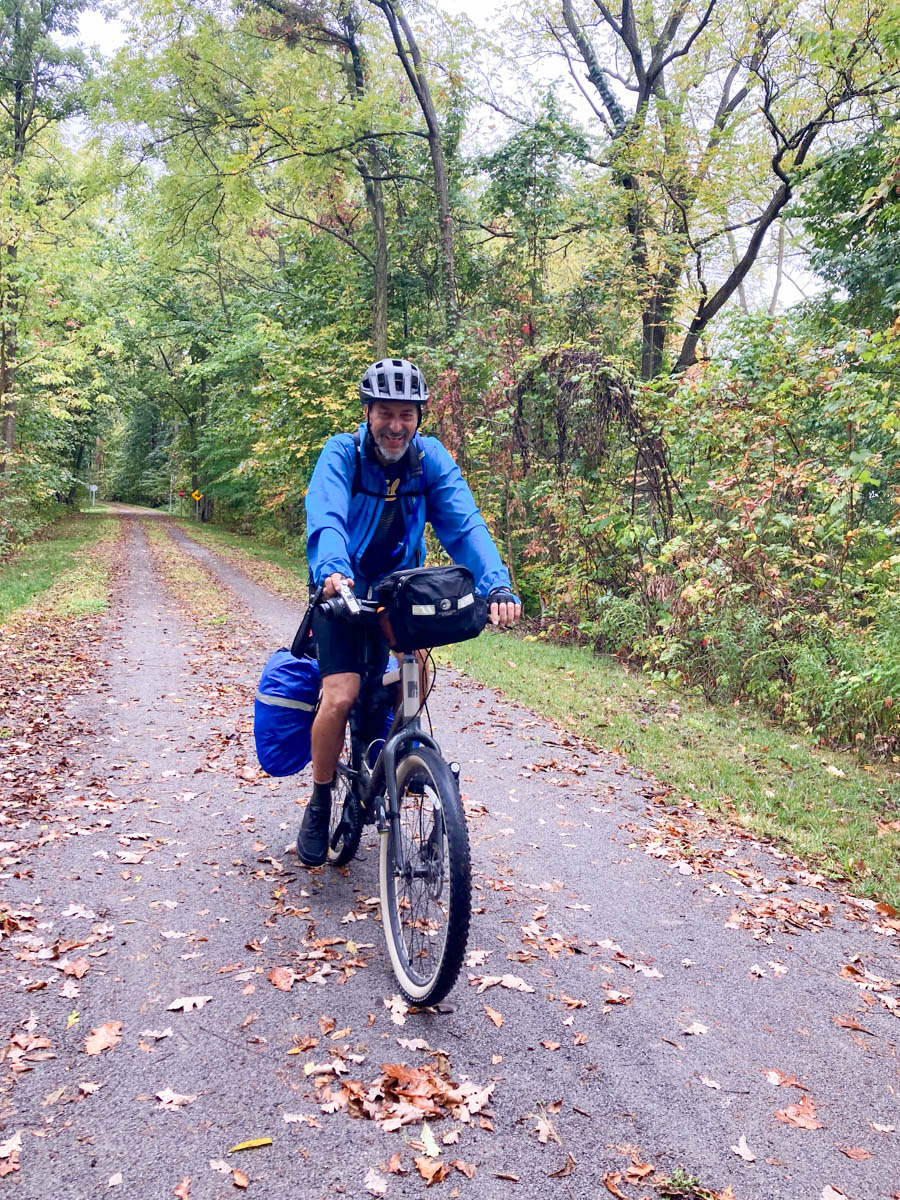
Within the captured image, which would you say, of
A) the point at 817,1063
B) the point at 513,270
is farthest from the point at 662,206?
the point at 817,1063

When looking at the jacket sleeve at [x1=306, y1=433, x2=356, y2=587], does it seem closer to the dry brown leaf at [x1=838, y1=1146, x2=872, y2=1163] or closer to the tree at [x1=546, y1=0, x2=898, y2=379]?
the dry brown leaf at [x1=838, y1=1146, x2=872, y2=1163]

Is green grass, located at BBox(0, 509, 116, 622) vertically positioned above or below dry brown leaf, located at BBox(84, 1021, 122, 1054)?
below

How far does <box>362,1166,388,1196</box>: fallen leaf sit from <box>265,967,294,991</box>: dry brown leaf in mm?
1019

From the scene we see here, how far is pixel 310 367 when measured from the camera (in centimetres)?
1905

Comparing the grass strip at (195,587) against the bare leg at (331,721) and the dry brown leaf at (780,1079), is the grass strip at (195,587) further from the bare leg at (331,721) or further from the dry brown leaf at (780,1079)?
the dry brown leaf at (780,1079)

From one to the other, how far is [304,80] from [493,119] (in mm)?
4309

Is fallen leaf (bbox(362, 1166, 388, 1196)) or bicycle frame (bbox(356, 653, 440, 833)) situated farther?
bicycle frame (bbox(356, 653, 440, 833))

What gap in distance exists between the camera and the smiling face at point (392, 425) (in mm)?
3594

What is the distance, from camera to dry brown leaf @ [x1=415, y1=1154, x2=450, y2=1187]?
2.36 meters

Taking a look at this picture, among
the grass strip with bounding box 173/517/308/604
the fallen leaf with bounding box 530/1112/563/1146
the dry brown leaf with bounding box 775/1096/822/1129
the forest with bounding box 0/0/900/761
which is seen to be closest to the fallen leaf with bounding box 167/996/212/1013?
the fallen leaf with bounding box 530/1112/563/1146

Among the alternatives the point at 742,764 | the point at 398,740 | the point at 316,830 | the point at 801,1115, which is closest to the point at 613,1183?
the point at 801,1115

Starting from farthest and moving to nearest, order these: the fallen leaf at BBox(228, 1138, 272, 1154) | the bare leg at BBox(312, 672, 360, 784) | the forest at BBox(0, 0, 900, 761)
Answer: the forest at BBox(0, 0, 900, 761) → the bare leg at BBox(312, 672, 360, 784) → the fallen leaf at BBox(228, 1138, 272, 1154)

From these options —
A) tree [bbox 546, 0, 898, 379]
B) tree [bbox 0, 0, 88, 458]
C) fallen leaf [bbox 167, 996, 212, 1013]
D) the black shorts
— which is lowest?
fallen leaf [bbox 167, 996, 212, 1013]

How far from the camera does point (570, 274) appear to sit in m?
16.8
